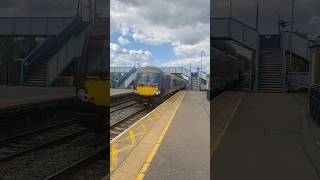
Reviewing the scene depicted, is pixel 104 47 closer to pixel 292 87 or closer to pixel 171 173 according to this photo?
pixel 171 173

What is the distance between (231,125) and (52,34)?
2201 cm

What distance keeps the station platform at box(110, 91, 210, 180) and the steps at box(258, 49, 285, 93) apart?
48.2 feet

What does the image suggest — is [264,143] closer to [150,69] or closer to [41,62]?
[150,69]

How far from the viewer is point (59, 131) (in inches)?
557

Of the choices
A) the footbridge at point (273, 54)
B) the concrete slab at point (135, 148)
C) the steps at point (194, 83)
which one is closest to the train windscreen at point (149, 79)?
the footbridge at point (273, 54)

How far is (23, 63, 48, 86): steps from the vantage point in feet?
94.9

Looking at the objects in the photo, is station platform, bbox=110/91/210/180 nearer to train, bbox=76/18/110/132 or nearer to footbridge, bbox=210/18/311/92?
train, bbox=76/18/110/132

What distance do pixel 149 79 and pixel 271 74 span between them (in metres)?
8.15

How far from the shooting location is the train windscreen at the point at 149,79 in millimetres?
25069

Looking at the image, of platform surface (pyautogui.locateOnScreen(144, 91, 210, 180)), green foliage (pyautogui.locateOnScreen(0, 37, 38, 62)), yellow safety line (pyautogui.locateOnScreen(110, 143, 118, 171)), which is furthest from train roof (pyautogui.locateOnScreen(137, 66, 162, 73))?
yellow safety line (pyautogui.locateOnScreen(110, 143, 118, 171))

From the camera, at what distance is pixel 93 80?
11.0 meters

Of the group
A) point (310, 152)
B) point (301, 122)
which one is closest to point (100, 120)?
point (310, 152)

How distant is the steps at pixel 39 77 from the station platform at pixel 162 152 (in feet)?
53.9

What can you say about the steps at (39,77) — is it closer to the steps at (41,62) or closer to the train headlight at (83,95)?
the steps at (41,62)
